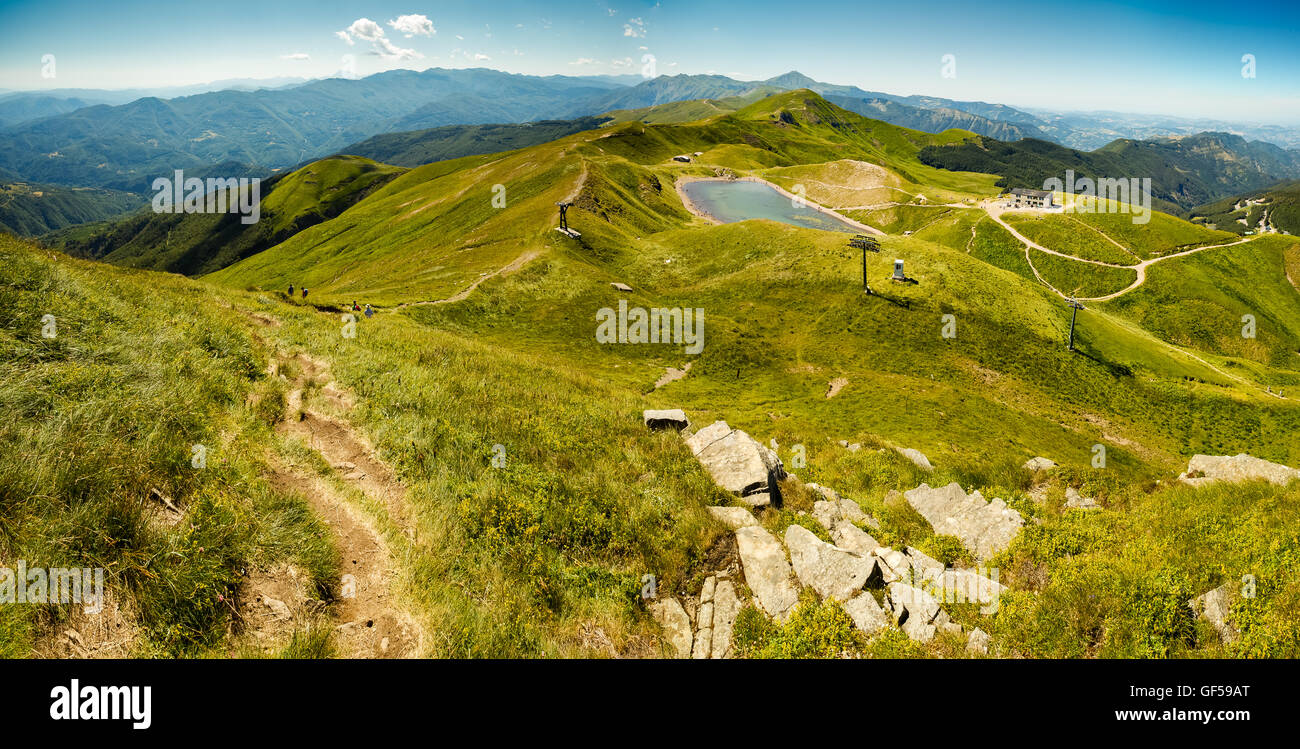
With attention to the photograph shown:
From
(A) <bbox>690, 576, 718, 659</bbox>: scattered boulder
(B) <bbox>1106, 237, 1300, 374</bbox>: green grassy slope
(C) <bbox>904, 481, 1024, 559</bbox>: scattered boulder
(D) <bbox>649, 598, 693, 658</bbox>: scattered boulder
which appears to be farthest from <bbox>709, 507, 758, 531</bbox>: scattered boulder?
(B) <bbox>1106, 237, 1300, 374</bbox>: green grassy slope

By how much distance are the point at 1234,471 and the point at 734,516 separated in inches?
724

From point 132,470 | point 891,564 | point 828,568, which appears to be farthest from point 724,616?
point 132,470

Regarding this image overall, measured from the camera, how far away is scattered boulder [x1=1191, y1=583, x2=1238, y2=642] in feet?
29.3

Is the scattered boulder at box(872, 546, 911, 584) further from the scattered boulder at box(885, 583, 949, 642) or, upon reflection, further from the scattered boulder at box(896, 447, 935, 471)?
the scattered boulder at box(896, 447, 935, 471)

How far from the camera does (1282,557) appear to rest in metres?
9.62

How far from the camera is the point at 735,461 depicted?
1712cm

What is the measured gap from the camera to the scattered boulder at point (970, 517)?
1405cm

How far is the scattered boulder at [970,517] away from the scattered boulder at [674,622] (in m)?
8.91

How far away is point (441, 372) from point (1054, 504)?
2467cm

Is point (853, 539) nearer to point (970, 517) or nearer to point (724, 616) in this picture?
point (970, 517)
